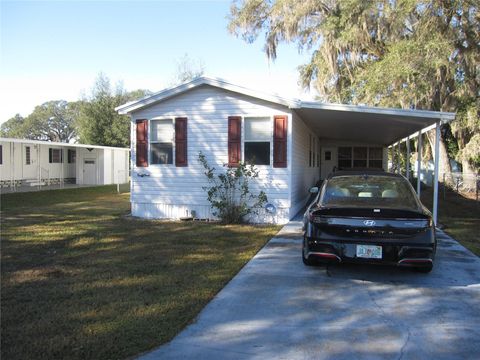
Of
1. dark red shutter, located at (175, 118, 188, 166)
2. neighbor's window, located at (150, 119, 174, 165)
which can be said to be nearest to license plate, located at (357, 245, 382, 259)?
dark red shutter, located at (175, 118, 188, 166)

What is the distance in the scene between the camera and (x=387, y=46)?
1577 centimetres

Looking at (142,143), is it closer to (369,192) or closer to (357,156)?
(369,192)

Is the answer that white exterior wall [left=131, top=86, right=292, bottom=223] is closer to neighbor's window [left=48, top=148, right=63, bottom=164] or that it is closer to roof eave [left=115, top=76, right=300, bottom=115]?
roof eave [left=115, top=76, right=300, bottom=115]

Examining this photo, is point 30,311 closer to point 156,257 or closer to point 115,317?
point 115,317

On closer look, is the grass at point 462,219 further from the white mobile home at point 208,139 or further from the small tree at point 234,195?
the small tree at point 234,195

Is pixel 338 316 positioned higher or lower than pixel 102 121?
lower

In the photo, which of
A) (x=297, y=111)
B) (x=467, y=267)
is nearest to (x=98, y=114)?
(x=297, y=111)

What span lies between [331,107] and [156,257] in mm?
5223

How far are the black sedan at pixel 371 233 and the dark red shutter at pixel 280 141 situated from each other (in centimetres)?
456

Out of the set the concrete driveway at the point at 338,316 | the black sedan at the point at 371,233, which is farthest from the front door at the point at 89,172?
the black sedan at the point at 371,233

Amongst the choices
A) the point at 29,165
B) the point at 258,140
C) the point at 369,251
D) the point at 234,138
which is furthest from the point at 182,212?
the point at 29,165

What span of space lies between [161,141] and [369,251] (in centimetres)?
718

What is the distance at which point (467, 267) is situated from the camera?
20.1ft

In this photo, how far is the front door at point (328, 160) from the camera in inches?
880
